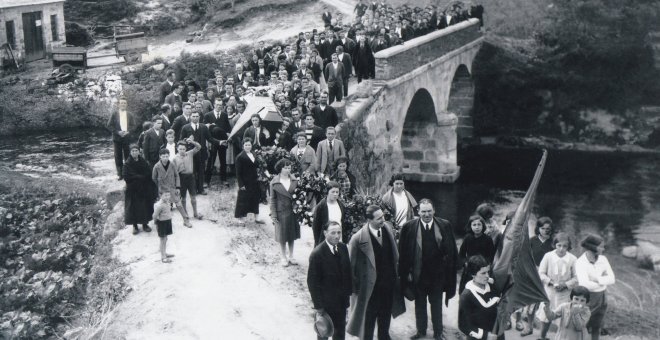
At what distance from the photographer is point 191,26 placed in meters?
32.0

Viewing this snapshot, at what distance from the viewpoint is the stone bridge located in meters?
17.9

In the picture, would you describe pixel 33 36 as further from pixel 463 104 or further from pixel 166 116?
pixel 463 104

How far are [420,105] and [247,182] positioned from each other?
1490 cm

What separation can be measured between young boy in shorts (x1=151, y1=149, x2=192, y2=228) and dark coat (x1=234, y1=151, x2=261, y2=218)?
877 millimetres

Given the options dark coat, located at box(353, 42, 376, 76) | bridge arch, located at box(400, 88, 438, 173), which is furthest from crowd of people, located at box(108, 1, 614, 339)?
bridge arch, located at box(400, 88, 438, 173)

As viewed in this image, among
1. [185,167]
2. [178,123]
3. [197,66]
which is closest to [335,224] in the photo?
[185,167]

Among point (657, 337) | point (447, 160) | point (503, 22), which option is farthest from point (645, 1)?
point (657, 337)

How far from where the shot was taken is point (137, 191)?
10805 mm

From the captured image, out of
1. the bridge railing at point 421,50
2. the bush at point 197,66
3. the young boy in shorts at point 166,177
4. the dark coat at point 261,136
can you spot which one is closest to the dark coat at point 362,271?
the young boy in shorts at point 166,177

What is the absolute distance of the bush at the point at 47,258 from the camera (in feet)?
30.9

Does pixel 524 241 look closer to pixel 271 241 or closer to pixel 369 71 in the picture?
pixel 271 241

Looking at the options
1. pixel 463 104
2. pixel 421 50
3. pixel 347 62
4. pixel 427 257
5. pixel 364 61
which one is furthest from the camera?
pixel 463 104

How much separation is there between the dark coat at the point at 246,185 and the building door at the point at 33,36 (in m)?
17.9

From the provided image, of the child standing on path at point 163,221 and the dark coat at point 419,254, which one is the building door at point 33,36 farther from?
the dark coat at point 419,254
